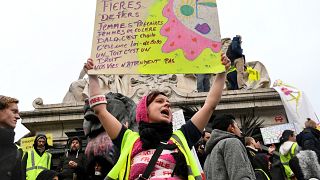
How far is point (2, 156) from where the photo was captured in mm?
4207

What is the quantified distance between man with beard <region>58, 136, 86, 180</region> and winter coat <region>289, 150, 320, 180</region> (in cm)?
293

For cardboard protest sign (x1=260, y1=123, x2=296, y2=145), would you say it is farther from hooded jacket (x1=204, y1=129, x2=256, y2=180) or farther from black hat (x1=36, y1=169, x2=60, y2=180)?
hooded jacket (x1=204, y1=129, x2=256, y2=180)

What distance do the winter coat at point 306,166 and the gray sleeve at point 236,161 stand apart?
2592 mm

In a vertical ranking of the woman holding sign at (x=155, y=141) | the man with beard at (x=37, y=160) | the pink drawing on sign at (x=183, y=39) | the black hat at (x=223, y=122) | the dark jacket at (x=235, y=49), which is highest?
the dark jacket at (x=235, y=49)

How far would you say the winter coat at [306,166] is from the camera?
7254 mm

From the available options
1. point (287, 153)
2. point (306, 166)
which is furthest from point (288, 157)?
point (306, 166)

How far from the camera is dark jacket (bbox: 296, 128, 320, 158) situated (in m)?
7.94

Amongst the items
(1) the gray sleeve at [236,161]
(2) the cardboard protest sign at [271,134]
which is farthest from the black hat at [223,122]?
(2) the cardboard protest sign at [271,134]

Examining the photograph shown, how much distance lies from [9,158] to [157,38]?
66.6 inches

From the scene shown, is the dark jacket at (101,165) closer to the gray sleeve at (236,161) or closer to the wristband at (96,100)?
the gray sleeve at (236,161)

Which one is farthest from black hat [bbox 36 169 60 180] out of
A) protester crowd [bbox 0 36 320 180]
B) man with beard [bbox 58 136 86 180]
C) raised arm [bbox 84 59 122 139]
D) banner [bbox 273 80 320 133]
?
banner [bbox 273 80 320 133]

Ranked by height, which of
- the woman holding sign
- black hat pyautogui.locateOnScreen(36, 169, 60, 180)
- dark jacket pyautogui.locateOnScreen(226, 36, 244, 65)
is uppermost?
dark jacket pyautogui.locateOnScreen(226, 36, 244, 65)

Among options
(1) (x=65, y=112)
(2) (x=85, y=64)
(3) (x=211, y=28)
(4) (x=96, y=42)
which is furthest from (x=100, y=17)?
(1) (x=65, y=112)

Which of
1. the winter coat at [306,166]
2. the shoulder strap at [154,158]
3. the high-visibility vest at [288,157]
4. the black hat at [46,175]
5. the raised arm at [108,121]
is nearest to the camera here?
the shoulder strap at [154,158]
